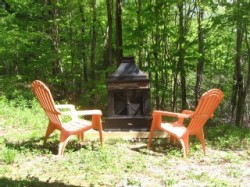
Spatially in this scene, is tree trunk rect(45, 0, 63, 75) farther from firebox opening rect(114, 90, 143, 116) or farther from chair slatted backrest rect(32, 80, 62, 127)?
chair slatted backrest rect(32, 80, 62, 127)

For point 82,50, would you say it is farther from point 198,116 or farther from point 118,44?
point 198,116

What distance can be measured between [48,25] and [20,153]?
760 cm

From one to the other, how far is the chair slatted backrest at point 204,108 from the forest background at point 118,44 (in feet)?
12.3

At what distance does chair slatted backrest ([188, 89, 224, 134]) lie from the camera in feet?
15.1

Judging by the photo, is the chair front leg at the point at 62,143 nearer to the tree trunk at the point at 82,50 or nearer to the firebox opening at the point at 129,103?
the firebox opening at the point at 129,103

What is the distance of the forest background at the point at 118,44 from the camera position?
8711 millimetres

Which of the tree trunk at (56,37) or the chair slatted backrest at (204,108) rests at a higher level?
the tree trunk at (56,37)

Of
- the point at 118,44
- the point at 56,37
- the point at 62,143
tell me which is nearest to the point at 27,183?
the point at 62,143

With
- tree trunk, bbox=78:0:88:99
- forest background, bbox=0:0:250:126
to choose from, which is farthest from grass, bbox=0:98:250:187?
tree trunk, bbox=78:0:88:99

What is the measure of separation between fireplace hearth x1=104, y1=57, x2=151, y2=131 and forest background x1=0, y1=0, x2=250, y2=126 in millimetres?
2729

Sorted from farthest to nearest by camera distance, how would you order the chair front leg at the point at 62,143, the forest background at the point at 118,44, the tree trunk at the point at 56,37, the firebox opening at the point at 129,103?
the tree trunk at the point at 56,37, the forest background at the point at 118,44, the firebox opening at the point at 129,103, the chair front leg at the point at 62,143

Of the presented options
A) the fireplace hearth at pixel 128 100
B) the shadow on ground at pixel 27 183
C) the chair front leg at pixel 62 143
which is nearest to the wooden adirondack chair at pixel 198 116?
the fireplace hearth at pixel 128 100

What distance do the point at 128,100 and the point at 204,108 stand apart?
1.65 meters

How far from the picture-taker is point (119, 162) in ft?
13.8
